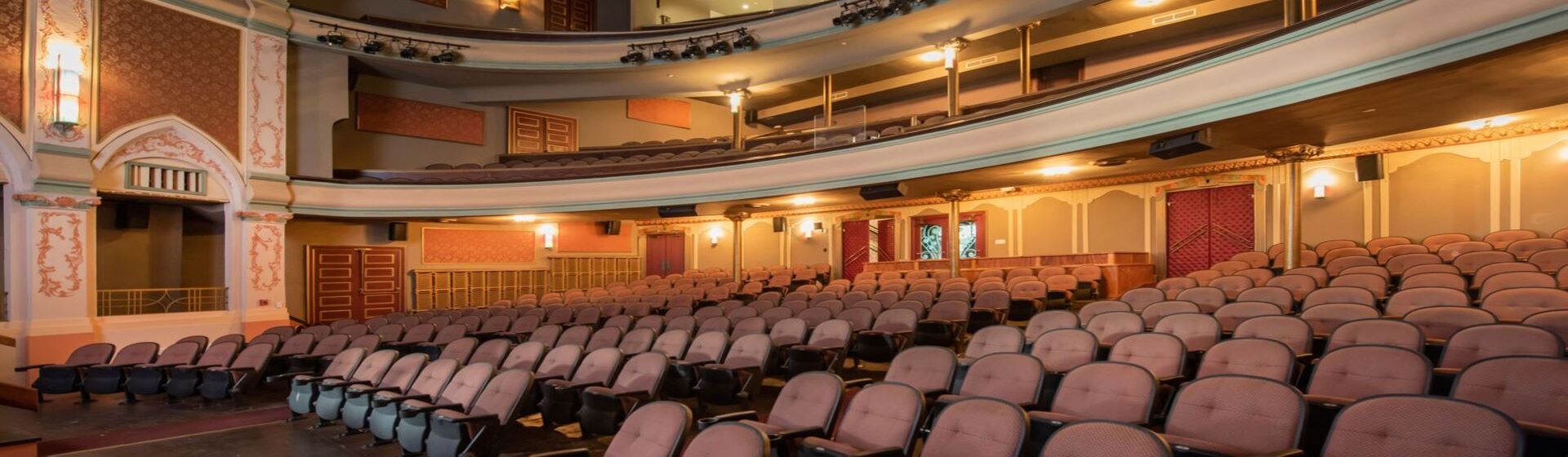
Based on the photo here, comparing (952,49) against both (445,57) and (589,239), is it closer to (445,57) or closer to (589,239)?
(445,57)

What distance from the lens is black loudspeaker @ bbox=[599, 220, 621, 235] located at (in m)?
18.3

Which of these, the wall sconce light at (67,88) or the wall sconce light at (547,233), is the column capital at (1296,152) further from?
the wall sconce light at (67,88)

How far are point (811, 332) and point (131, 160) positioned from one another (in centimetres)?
1001

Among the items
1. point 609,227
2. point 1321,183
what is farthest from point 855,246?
point 1321,183

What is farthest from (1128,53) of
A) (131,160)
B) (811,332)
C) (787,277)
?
(131,160)

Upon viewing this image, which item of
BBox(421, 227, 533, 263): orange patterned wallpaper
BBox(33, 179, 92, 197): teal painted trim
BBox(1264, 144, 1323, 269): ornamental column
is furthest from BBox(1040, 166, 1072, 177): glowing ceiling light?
BBox(33, 179, 92, 197): teal painted trim

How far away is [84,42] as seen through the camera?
10258 mm

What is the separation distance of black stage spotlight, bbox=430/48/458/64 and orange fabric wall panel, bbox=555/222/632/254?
4.15m

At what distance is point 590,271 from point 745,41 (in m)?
6.90

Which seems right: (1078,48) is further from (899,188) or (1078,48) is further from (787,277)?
(787,277)

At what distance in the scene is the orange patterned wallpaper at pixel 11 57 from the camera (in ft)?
31.4

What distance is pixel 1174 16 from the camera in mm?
12438

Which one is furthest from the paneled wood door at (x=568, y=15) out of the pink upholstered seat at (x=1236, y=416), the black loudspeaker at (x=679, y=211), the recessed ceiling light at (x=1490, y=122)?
the pink upholstered seat at (x=1236, y=416)

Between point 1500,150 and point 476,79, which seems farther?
point 476,79
